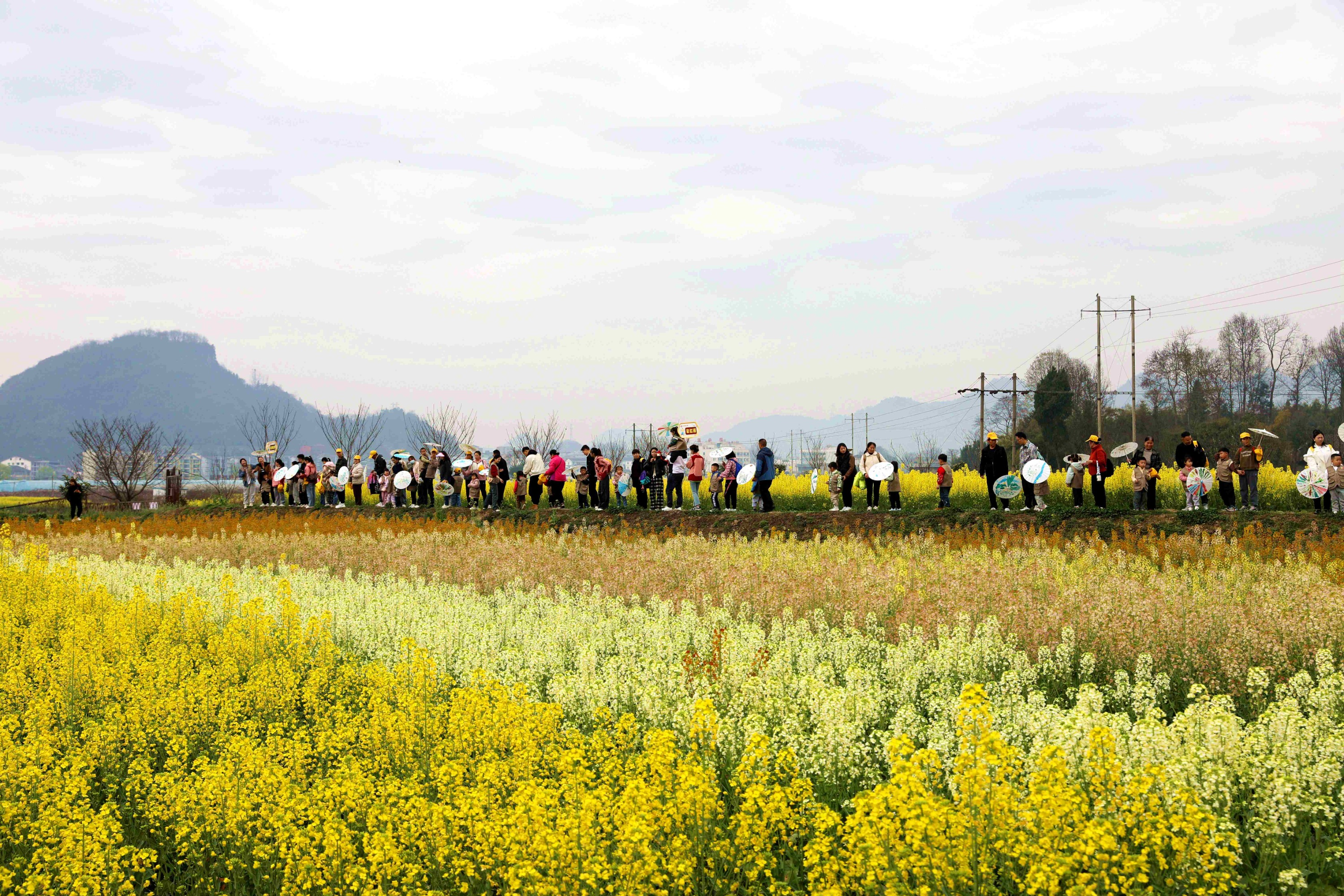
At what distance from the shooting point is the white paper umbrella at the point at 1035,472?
19297mm

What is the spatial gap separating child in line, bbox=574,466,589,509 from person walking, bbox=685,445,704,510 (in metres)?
2.91

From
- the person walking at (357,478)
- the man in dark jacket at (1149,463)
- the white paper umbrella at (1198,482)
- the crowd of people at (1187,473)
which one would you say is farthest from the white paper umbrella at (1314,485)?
the person walking at (357,478)

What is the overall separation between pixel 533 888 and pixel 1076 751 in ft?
8.94

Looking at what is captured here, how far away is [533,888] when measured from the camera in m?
3.88

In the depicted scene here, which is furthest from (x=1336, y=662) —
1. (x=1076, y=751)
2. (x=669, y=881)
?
(x=669, y=881)

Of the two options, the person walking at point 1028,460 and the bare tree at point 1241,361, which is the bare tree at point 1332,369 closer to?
the bare tree at point 1241,361

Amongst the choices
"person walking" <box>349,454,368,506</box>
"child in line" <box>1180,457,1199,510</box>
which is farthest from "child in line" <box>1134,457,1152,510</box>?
"person walking" <box>349,454,368,506</box>

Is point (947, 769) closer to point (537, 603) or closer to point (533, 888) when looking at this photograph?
point (533, 888)

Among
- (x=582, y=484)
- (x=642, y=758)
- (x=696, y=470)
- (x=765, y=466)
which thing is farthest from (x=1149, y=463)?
(x=642, y=758)

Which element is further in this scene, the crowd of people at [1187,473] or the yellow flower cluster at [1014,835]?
the crowd of people at [1187,473]

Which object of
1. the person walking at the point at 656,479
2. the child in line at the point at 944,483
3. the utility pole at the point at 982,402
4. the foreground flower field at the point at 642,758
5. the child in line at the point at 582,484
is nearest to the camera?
the foreground flower field at the point at 642,758

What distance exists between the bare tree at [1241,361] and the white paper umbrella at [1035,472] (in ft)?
231

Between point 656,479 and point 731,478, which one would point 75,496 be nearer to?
point 656,479

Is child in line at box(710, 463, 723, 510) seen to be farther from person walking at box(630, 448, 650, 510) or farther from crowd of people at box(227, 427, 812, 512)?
person walking at box(630, 448, 650, 510)
